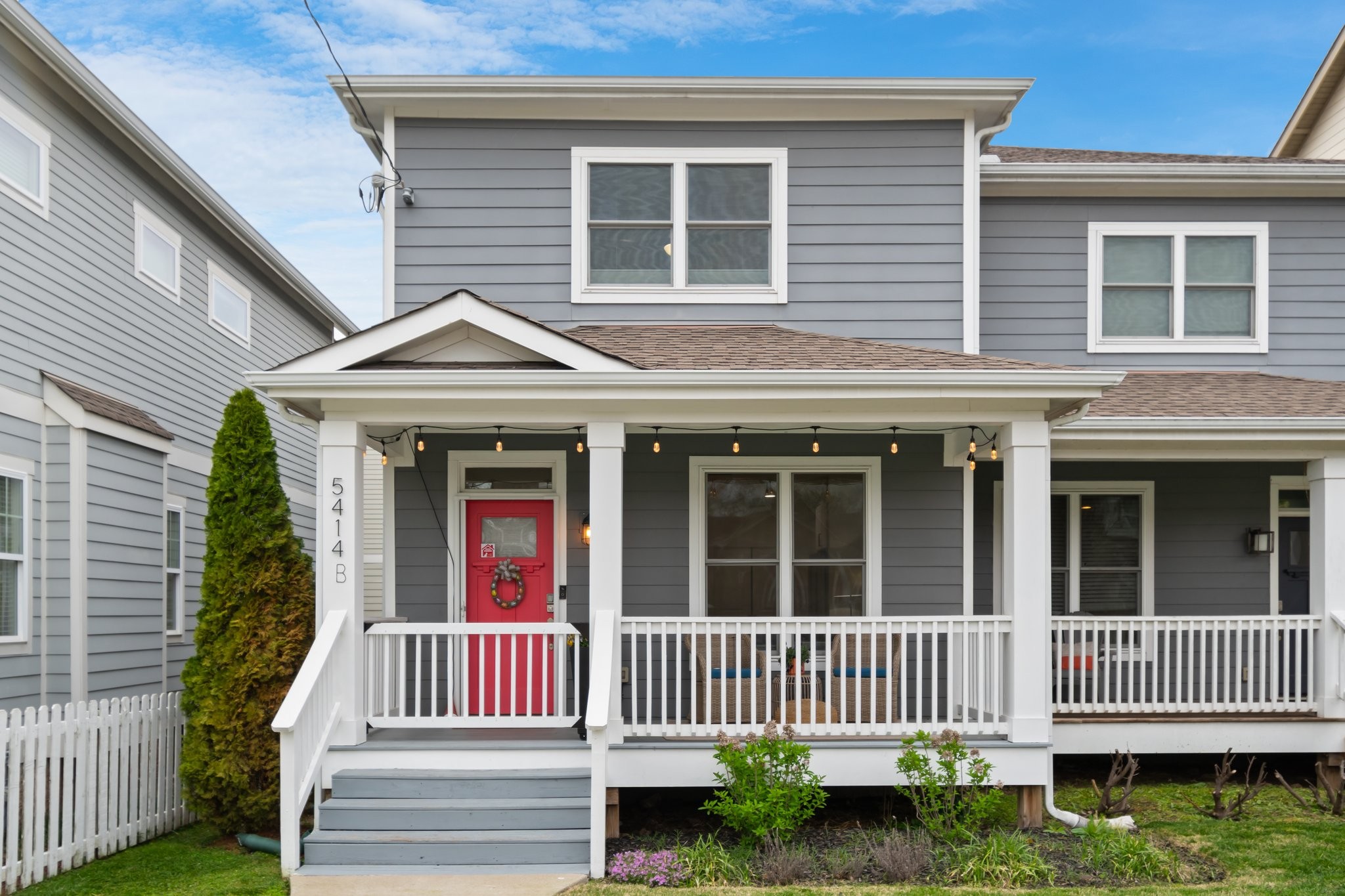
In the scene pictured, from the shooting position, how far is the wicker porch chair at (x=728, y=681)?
7277 millimetres

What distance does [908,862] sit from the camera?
6297 millimetres

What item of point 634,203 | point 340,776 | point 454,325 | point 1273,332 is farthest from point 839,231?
point 340,776

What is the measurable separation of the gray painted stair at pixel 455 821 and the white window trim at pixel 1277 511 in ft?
22.9

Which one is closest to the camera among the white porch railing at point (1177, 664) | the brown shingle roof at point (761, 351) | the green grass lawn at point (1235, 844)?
the green grass lawn at point (1235, 844)

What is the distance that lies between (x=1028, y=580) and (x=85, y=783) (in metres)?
6.29

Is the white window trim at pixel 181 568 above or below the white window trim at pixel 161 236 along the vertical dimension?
below

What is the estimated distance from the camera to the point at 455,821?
264 inches

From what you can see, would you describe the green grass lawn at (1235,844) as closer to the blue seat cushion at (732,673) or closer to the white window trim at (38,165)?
the blue seat cushion at (732,673)

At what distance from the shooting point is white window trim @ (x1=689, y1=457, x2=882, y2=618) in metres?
9.05

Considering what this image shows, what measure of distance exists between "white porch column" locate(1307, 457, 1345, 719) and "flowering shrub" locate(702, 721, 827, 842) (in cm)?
453

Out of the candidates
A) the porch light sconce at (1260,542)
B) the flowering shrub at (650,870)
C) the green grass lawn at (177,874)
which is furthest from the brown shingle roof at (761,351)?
the green grass lawn at (177,874)

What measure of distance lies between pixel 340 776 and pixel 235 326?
8.92 metres

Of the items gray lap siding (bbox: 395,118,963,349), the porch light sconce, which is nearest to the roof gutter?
gray lap siding (bbox: 395,118,963,349)

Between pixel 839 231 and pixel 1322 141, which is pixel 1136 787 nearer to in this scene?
pixel 839 231
